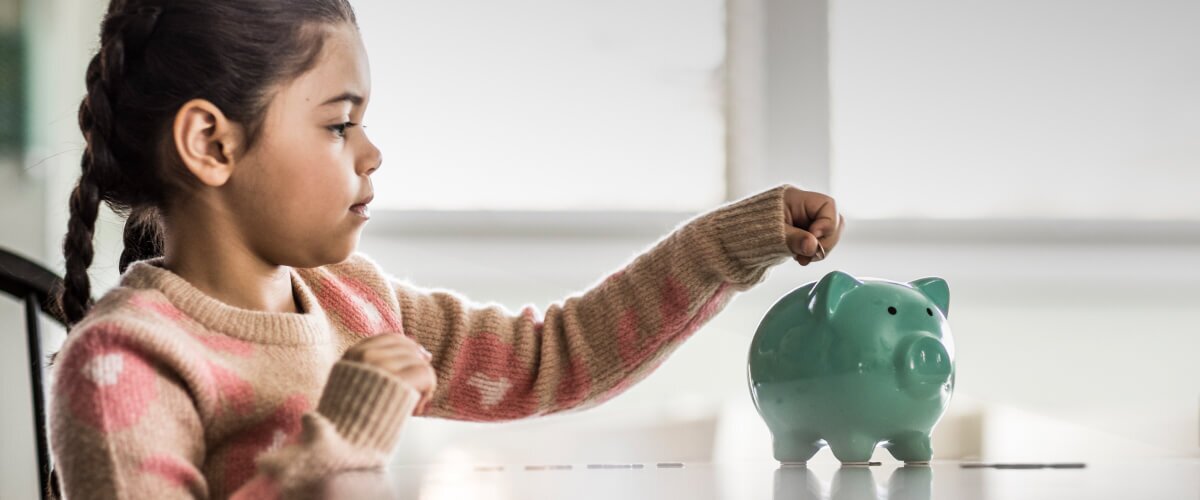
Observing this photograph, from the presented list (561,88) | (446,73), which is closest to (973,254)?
(561,88)

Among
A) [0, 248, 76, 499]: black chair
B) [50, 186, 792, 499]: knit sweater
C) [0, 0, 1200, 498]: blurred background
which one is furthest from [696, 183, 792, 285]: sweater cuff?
[0, 0, 1200, 498]: blurred background

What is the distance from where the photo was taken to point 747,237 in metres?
0.85

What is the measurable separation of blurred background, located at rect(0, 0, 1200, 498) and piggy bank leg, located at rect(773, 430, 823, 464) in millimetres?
855

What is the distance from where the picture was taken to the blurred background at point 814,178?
5.21 ft

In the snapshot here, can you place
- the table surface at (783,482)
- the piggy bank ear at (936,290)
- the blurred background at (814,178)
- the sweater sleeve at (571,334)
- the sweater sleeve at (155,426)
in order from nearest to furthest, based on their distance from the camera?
the table surface at (783,482) < the sweater sleeve at (155,426) < the piggy bank ear at (936,290) < the sweater sleeve at (571,334) < the blurred background at (814,178)

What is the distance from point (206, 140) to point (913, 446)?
20.1 inches

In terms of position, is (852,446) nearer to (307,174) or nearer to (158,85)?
(307,174)

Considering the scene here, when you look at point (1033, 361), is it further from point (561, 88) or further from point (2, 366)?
point (2, 366)

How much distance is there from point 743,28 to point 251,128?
0.93 metres

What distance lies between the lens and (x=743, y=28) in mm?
1590

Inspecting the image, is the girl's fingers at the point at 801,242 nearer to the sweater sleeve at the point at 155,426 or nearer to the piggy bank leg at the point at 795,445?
the piggy bank leg at the point at 795,445

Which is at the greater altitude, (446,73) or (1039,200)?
(446,73)

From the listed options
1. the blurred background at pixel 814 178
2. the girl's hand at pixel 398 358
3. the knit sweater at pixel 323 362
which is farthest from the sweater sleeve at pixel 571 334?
the blurred background at pixel 814 178

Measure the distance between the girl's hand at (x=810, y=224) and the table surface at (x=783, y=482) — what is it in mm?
150
